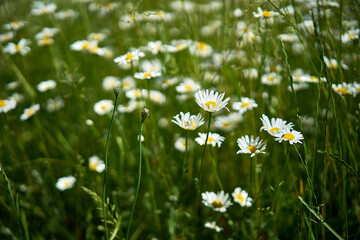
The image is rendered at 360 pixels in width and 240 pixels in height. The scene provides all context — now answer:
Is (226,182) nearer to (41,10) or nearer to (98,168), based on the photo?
(98,168)

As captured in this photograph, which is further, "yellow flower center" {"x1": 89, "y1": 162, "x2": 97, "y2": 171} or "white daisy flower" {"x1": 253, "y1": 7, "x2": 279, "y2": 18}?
"yellow flower center" {"x1": 89, "y1": 162, "x2": 97, "y2": 171}

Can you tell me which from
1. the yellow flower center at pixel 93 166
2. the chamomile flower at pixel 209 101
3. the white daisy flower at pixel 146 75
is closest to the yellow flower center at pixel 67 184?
the yellow flower center at pixel 93 166

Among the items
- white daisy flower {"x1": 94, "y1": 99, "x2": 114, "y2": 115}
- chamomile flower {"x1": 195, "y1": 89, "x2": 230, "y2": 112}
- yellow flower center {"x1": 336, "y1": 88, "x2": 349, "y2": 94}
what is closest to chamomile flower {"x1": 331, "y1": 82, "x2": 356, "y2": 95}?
yellow flower center {"x1": 336, "y1": 88, "x2": 349, "y2": 94}

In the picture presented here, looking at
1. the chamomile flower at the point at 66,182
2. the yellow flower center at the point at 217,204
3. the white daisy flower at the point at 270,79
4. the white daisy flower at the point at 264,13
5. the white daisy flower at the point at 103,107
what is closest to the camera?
the yellow flower center at the point at 217,204

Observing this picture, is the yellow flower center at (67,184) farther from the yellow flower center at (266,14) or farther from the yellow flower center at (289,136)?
the yellow flower center at (266,14)

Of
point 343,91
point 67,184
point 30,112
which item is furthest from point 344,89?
point 30,112

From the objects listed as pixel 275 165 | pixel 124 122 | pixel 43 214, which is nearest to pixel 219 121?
pixel 275 165

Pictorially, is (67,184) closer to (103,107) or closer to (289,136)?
(103,107)

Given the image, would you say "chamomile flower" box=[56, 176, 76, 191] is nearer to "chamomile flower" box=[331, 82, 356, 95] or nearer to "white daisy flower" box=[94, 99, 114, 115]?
"white daisy flower" box=[94, 99, 114, 115]
